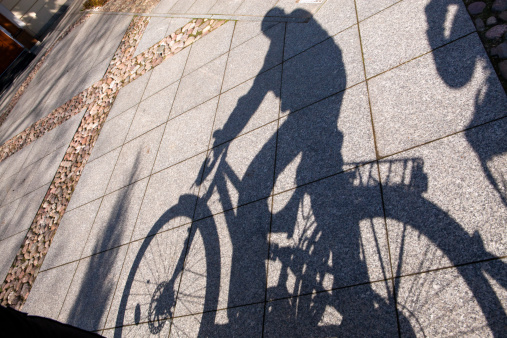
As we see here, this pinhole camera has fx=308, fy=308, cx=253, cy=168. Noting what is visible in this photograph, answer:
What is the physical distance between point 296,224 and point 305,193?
1.29 feet

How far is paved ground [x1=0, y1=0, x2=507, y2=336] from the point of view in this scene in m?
2.77

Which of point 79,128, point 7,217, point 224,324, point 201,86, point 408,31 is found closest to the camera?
point 224,324

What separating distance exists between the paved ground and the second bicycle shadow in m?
0.02

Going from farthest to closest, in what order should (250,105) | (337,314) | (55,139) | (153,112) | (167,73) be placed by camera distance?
1. (55,139)
2. (167,73)
3. (153,112)
4. (250,105)
5. (337,314)

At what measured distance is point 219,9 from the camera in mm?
7398

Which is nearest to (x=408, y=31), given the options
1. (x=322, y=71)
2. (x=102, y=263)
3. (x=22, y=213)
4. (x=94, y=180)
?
(x=322, y=71)

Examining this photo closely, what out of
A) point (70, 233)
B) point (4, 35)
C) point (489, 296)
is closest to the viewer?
point (489, 296)

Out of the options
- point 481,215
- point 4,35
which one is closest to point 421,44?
point 481,215

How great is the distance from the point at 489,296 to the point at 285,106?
3247 mm

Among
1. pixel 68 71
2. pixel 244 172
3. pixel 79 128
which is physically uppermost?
pixel 68 71

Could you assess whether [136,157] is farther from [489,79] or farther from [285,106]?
[489,79]

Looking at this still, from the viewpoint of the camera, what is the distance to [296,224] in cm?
357

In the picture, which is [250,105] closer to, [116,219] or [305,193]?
[305,193]

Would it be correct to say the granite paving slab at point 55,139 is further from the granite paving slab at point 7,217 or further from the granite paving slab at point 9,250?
the granite paving slab at point 9,250
